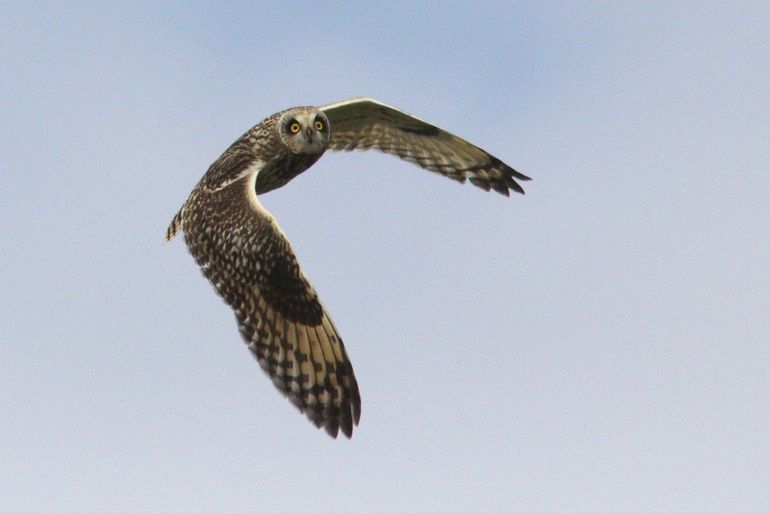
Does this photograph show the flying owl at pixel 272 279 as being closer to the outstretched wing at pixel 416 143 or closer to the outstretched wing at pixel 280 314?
the outstretched wing at pixel 280 314

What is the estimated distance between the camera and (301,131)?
1355 cm

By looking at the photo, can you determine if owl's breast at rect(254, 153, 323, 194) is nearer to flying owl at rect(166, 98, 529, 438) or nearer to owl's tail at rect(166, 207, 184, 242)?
flying owl at rect(166, 98, 529, 438)

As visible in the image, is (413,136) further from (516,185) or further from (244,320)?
(244,320)

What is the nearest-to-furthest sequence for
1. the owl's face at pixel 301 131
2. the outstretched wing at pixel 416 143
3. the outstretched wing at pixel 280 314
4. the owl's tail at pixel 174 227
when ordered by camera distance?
the outstretched wing at pixel 280 314 → the owl's face at pixel 301 131 → the owl's tail at pixel 174 227 → the outstretched wing at pixel 416 143

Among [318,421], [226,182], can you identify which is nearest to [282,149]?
[226,182]

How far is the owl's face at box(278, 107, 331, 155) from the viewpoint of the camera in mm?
13547

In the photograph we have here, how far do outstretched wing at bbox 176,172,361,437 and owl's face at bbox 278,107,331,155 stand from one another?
41.5 inches

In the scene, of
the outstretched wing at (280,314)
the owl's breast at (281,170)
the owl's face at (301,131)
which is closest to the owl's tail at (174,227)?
the owl's breast at (281,170)

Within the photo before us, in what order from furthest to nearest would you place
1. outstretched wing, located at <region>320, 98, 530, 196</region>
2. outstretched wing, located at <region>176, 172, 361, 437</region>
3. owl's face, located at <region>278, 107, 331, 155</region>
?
outstretched wing, located at <region>320, 98, 530, 196</region> < owl's face, located at <region>278, 107, 331, 155</region> < outstretched wing, located at <region>176, 172, 361, 437</region>

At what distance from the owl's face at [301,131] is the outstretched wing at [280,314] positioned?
105 centimetres

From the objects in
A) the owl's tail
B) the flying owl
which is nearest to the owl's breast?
the flying owl

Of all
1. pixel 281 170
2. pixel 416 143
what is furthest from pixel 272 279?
pixel 416 143

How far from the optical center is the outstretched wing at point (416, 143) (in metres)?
15.0

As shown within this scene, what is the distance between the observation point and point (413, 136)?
1550 centimetres
